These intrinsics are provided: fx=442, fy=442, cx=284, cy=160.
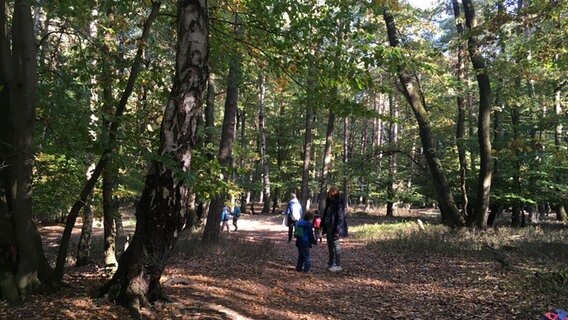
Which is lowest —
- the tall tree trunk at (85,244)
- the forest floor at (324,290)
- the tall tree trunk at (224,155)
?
the forest floor at (324,290)

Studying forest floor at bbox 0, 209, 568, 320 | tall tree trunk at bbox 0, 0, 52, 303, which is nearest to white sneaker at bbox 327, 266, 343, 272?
forest floor at bbox 0, 209, 568, 320

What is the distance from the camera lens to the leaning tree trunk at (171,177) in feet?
16.7

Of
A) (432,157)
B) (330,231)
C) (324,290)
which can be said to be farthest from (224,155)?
(432,157)

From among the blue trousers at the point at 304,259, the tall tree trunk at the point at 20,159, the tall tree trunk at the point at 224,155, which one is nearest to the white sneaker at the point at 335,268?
the blue trousers at the point at 304,259

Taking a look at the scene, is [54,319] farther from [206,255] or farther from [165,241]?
[206,255]

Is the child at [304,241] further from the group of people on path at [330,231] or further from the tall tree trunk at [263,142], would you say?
the tall tree trunk at [263,142]

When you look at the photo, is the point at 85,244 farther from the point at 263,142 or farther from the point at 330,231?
the point at 263,142

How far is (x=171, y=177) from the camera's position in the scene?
5.07m

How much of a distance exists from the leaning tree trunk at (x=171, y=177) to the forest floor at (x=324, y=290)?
0.39 metres

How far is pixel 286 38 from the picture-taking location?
6.98 m

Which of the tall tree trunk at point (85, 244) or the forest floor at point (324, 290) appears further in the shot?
the tall tree trunk at point (85, 244)

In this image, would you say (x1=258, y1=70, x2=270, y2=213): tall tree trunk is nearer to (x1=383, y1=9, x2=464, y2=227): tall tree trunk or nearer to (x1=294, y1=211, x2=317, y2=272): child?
(x1=383, y1=9, x2=464, y2=227): tall tree trunk

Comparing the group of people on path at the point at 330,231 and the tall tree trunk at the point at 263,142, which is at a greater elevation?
the tall tree trunk at the point at 263,142

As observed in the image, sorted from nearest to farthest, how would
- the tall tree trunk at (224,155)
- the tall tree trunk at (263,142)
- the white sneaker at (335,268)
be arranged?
the white sneaker at (335,268), the tall tree trunk at (224,155), the tall tree trunk at (263,142)
